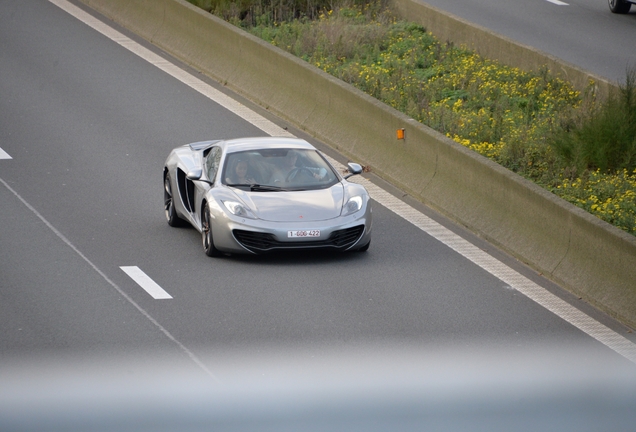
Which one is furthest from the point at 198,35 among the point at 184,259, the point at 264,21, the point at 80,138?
the point at 184,259

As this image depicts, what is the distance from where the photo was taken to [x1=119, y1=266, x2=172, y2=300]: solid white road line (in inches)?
495

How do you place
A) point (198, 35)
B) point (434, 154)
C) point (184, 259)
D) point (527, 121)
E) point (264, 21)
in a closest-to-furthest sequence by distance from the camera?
1. point (184, 259)
2. point (434, 154)
3. point (527, 121)
4. point (198, 35)
5. point (264, 21)

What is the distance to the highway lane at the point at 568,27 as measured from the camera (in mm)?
25422

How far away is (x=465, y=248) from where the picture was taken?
586 inches

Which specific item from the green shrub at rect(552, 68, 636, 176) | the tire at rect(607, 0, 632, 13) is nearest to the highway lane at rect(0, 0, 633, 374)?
the green shrub at rect(552, 68, 636, 176)

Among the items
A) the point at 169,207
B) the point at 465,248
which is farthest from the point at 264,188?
the point at 465,248

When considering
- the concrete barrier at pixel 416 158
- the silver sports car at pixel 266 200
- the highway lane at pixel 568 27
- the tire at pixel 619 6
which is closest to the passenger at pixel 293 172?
the silver sports car at pixel 266 200

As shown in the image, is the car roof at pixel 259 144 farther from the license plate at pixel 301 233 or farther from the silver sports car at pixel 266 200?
the license plate at pixel 301 233

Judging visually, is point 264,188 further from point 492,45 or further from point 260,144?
point 492,45

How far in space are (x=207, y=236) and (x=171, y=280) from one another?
1118mm

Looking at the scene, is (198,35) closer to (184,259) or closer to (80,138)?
(80,138)

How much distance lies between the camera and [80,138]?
19844 mm

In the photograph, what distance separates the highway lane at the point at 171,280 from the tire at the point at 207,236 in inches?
4.0

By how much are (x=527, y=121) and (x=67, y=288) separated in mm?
9603
